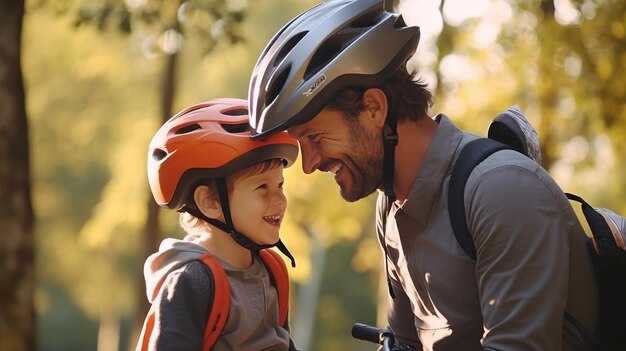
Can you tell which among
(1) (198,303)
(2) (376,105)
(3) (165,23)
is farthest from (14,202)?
(3) (165,23)

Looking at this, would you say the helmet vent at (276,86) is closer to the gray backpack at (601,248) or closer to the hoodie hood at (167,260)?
the hoodie hood at (167,260)

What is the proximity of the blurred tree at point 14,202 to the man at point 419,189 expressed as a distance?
380 centimetres

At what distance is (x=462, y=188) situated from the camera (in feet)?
11.5

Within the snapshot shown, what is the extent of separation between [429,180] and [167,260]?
1.01 m

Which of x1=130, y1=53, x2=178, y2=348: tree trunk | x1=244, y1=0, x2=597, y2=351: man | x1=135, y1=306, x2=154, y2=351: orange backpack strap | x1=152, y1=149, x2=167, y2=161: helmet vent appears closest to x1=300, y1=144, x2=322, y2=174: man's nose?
x1=244, y1=0, x2=597, y2=351: man

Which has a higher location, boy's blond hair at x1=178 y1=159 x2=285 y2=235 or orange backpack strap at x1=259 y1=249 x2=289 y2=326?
boy's blond hair at x1=178 y1=159 x2=285 y2=235

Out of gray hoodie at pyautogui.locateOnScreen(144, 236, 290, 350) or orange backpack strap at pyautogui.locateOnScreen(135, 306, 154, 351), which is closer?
gray hoodie at pyautogui.locateOnScreen(144, 236, 290, 350)

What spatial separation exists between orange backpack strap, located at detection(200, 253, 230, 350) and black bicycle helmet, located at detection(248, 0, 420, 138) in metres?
0.52

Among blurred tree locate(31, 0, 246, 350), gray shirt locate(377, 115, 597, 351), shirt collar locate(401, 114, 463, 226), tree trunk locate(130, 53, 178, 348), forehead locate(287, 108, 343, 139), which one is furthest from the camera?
tree trunk locate(130, 53, 178, 348)

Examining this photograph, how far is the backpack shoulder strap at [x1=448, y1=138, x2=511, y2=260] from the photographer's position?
3.49m

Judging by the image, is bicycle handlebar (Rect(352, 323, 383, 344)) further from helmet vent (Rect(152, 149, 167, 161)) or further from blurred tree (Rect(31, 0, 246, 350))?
blurred tree (Rect(31, 0, 246, 350))

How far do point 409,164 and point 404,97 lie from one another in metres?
0.26

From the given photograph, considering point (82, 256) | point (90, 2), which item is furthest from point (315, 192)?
point (82, 256)

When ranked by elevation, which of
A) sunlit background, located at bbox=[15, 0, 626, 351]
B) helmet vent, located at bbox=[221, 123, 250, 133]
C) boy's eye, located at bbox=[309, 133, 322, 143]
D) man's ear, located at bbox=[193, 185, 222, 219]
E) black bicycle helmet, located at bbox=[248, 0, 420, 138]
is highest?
black bicycle helmet, located at bbox=[248, 0, 420, 138]
